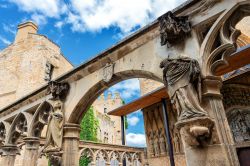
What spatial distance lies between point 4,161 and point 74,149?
2.34 m

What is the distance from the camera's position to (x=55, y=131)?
11.9ft

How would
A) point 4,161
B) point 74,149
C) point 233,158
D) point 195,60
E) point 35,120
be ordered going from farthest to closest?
point 4,161 < point 35,120 < point 74,149 < point 195,60 < point 233,158

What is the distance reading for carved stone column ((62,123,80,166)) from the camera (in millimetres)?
3643

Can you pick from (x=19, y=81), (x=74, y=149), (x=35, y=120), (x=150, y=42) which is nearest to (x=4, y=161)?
(x=35, y=120)

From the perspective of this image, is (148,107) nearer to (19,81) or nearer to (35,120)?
(35,120)

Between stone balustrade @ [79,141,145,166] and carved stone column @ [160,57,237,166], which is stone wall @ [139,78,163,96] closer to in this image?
stone balustrade @ [79,141,145,166]

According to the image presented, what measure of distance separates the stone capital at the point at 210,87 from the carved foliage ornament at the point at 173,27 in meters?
0.66

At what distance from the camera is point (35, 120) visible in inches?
178

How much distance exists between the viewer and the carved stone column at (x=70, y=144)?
12.0 ft

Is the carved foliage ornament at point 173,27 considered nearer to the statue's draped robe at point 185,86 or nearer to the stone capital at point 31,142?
the statue's draped robe at point 185,86

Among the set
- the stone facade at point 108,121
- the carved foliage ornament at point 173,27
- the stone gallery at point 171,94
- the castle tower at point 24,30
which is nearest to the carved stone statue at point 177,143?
the stone gallery at point 171,94

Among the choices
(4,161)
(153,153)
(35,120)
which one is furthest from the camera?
(153,153)

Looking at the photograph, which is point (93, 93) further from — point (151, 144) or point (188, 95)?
point (151, 144)

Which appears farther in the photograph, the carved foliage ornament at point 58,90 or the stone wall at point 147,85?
the stone wall at point 147,85
